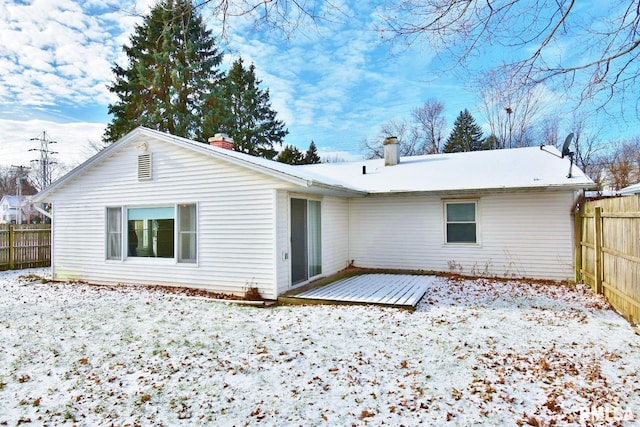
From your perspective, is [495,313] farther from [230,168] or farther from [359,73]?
[230,168]

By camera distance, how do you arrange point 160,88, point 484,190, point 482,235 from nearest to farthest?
point 484,190, point 482,235, point 160,88

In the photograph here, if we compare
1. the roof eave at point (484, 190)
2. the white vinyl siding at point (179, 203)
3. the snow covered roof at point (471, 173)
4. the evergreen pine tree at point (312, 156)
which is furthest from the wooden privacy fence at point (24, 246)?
the evergreen pine tree at point (312, 156)

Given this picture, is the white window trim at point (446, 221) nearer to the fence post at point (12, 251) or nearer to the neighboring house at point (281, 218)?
the neighboring house at point (281, 218)

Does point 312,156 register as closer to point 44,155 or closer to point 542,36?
point 542,36

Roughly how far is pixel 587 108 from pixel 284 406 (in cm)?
513

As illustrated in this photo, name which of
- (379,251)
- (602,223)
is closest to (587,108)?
(602,223)

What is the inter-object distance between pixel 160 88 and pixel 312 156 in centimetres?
1407

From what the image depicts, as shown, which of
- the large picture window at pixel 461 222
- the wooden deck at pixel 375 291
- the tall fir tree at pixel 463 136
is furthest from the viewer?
the tall fir tree at pixel 463 136

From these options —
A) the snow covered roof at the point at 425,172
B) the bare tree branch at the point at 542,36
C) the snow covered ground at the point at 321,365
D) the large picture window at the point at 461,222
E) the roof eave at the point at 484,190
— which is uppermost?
the bare tree branch at the point at 542,36

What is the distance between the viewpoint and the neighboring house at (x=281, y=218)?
788cm

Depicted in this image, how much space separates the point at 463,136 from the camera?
1172 inches

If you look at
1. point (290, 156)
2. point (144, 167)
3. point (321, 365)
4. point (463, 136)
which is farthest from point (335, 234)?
point (463, 136)

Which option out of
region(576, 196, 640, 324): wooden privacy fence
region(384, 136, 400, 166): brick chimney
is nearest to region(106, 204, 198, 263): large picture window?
region(384, 136, 400, 166): brick chimney

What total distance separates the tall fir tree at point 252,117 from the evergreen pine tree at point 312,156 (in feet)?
12.7
